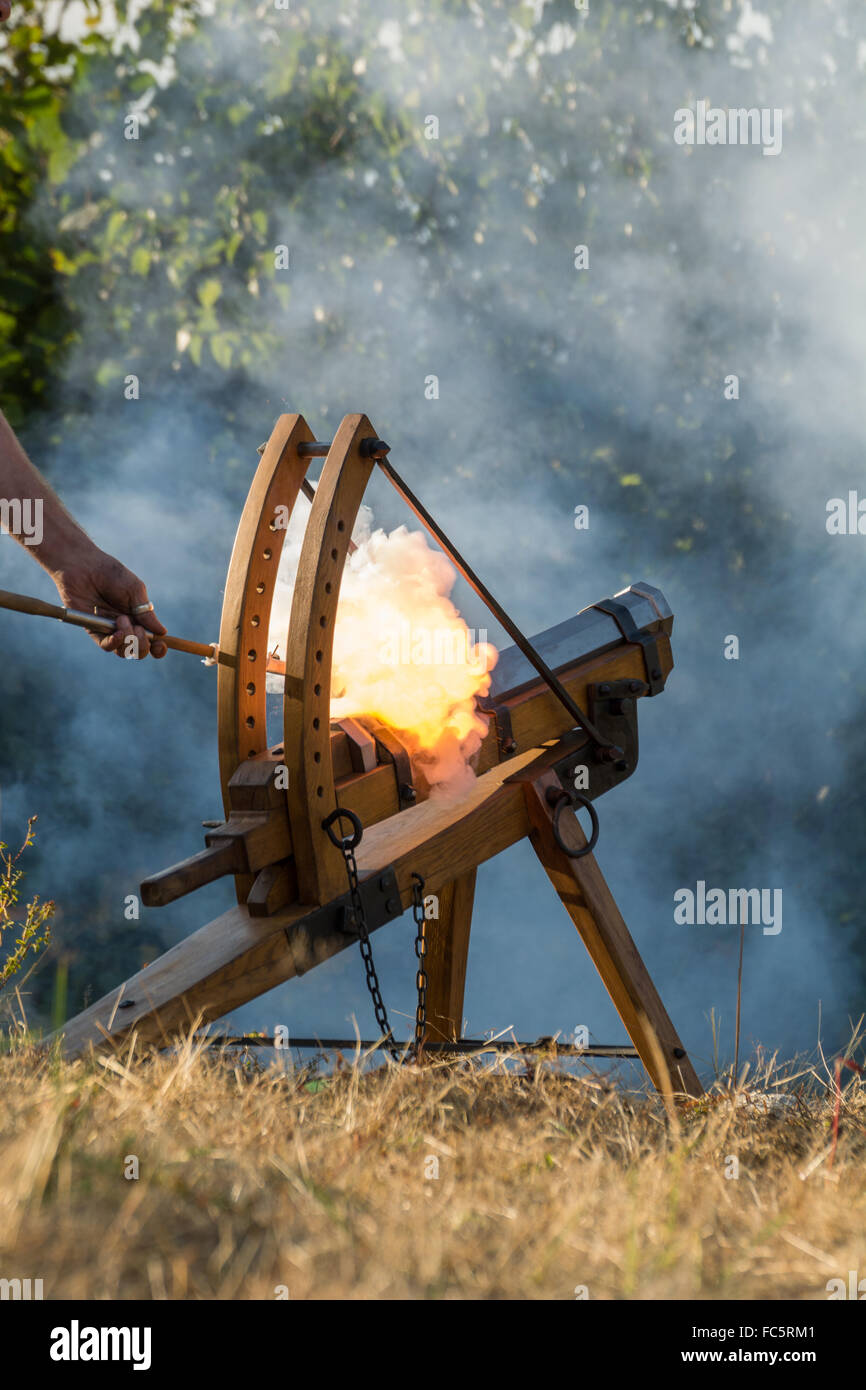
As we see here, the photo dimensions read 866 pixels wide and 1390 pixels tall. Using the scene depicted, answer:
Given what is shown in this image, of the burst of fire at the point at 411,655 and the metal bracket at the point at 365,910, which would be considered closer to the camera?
the metal bracket at the point at 365,910

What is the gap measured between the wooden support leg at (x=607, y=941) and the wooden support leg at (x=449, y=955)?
0.39m

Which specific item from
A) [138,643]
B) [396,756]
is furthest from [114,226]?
[396,756]

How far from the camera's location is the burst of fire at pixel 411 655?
2.87 meters

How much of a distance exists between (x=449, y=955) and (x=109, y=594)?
57.9 inches

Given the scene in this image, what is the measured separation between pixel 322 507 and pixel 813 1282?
1.70m

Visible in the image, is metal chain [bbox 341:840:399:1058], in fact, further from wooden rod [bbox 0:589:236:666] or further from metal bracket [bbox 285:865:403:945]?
wooden rod [bbox 0:589:236:666]

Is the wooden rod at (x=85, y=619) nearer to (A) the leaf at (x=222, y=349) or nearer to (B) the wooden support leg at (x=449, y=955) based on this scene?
(B) the wooden support leg at (x=449, y=955)

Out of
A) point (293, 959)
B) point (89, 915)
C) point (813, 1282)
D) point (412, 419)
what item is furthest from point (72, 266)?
point (813, 1282)

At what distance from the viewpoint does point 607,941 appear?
3.02 m

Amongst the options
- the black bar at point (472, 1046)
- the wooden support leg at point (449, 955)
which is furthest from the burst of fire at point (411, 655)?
the black bar at point (472, 1046)

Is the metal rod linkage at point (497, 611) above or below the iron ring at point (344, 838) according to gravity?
above

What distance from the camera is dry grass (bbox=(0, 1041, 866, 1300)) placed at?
1.48 meters

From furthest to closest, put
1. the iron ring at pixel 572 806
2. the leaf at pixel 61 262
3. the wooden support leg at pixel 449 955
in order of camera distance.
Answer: the leaf at pixel 61 262 < the wooden support leg at pixel 449 955 < the iron ring at pixel 572 806

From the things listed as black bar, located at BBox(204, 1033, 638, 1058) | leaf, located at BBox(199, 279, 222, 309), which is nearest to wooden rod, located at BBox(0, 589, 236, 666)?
black bar, located at BBox(204, 1033, 638, 1058)
